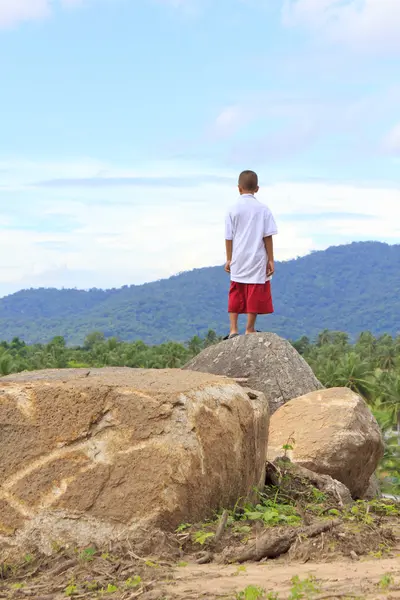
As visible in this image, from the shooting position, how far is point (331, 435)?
29.4ft

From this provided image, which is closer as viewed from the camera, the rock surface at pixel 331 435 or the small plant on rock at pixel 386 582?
the small plant on rock at pixel 386 582

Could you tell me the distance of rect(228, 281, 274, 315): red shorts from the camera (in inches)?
434

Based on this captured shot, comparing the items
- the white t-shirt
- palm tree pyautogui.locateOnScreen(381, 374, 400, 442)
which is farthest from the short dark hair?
palm tree pyautogui.locateOnScreen(381, 374, 400, 442)

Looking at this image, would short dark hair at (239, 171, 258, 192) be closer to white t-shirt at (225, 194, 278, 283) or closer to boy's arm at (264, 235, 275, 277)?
white t-shirt at (225, 194, 278, 283)

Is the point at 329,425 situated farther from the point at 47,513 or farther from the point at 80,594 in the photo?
the point at 80,594

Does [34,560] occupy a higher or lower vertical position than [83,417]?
lower

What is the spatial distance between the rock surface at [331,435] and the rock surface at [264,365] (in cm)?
89

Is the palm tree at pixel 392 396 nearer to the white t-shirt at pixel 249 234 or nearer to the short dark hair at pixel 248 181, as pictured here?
the white t-shirt at pixel 249 234

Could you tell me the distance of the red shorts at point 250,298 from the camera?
1103 centimetres

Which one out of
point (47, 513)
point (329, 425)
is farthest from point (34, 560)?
point (329, 425)

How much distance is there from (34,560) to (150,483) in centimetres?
94

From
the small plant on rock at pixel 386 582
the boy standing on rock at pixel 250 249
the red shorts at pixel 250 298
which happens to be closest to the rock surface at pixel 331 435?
the red shorts at pixel 250 298

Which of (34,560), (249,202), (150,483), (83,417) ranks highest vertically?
(249,202)

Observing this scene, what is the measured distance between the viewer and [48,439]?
6.14 meters
